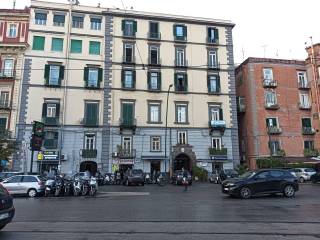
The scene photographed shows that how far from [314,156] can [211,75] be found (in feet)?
54.2

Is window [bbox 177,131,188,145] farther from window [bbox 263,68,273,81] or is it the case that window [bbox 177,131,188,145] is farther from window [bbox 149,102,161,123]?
window [bbox 263,68,273,81]

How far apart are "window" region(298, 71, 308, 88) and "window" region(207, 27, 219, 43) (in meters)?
12.6

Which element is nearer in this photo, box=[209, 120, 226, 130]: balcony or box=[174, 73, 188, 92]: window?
box=[209, 120, 226, 130]: balcony

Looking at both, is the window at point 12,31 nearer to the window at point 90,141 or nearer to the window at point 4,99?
the window at point 4,99

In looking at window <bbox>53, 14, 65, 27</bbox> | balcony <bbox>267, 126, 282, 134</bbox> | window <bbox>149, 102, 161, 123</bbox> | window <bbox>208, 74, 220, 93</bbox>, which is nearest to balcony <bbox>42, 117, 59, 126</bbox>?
window <bbox>149, 102, 161, 123</bbox>

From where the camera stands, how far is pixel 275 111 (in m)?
42.1

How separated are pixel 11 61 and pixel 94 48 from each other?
31.4ft

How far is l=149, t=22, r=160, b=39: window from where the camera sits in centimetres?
4081

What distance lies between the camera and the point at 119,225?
9.48m

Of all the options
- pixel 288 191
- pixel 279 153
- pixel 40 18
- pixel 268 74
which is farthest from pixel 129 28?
pixel 288 191

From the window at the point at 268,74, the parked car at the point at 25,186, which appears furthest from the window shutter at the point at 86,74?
the window at the point at 268,74

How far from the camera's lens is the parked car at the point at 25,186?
20.1 metres

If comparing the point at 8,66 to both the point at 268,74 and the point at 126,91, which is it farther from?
the point at 268,74

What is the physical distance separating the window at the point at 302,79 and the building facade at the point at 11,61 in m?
35.2
